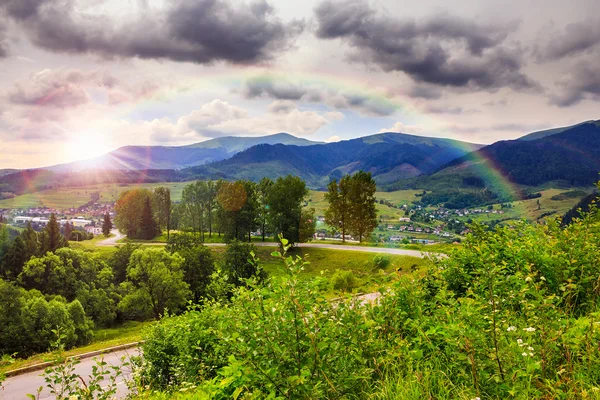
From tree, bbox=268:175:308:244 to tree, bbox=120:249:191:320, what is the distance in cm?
2137

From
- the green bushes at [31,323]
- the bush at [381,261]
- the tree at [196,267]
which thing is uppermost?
the bush at [381,261]

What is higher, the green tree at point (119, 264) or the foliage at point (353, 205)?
the foliage at point (353, 205)

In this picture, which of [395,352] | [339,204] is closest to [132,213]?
[339,204]

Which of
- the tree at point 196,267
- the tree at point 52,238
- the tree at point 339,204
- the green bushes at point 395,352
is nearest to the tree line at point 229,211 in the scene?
the tree at point 339,204

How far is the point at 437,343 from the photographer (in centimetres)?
449

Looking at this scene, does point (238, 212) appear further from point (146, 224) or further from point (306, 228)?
point (146, 224)

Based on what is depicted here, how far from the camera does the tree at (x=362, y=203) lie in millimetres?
62062

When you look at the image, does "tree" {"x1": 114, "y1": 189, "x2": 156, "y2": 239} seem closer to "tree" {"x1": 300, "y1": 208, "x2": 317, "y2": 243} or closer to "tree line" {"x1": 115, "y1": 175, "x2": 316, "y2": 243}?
"tree line" {"x1": 115, "y1": 175, "x2": 316, "y2": 243}

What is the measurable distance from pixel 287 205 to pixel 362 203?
13751mm

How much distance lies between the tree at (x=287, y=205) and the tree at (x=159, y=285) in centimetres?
2137

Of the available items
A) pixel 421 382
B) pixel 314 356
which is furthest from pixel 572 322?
pixel 314 356

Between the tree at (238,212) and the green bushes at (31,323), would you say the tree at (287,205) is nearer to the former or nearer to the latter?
the tree at (238,212)

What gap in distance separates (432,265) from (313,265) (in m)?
46.9

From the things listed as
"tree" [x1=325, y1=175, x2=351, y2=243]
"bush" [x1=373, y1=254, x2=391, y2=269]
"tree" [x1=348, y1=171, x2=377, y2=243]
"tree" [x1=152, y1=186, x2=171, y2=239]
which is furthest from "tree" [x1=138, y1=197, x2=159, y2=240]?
"bush" [x1=373, y1=254, x2=391, y2=269]
